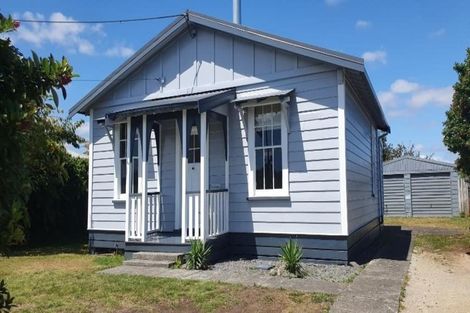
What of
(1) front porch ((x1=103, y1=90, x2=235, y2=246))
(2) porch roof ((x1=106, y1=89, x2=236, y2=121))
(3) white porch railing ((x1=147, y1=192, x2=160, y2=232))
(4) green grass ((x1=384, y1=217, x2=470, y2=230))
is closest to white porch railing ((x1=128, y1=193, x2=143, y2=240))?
(1) front porch ((x1=103, y1=90, x2=235, y2=246))

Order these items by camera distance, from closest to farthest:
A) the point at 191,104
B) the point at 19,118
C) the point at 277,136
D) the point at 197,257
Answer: the point at 19,118, the point at 197,257, the point at 191,104, the point at 277,136

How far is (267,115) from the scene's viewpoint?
9.60 metres

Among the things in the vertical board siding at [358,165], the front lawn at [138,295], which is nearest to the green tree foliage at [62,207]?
the front lawn at [138,295]

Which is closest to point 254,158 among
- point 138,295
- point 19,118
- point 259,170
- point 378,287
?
point 259,170

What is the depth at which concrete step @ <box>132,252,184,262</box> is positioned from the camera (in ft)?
28.4

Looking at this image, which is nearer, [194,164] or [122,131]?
[194,164]

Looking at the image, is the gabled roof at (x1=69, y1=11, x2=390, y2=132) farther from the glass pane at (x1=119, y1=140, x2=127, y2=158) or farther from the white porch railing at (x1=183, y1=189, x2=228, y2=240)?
the white porch railing at (x1=183, y1=189, x2=228, y2=240)

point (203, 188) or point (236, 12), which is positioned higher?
point (236, 12)

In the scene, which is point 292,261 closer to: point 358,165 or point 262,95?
point 262,95

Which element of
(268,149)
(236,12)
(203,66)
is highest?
(236,12)

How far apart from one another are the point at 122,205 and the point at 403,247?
7389 millimetres

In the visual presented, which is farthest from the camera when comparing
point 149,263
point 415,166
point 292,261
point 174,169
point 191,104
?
point 415,166

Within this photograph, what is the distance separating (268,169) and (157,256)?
2.92 meters

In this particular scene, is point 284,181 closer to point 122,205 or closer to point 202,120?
point 202,120
